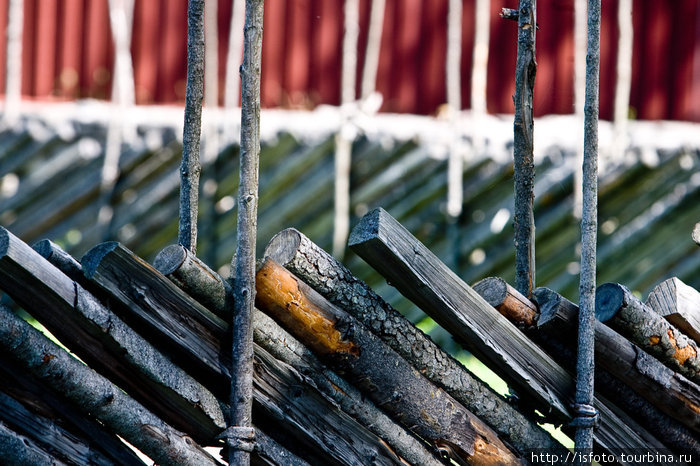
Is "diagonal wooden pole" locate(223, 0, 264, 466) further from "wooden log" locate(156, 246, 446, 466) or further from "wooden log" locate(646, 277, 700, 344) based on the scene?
"wooden log" locate(646, 277, 700, 344)

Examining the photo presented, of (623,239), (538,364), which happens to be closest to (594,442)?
(538,364)

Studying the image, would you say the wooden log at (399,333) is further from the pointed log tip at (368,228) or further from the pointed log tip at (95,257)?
the pointed log tip at (95,257)

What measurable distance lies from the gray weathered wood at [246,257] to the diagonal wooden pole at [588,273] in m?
0.98

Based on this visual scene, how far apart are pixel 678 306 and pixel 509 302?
62 centimetres

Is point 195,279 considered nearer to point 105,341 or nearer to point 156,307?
point 156,307

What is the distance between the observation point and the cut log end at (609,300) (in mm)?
2709

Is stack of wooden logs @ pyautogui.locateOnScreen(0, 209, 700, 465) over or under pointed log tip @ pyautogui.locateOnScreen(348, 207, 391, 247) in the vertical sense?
under

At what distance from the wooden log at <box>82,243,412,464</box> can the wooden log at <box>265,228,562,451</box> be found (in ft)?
0.79

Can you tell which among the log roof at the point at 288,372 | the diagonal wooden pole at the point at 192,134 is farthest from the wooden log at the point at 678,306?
the diagonal wooden pole at the point at 192,134

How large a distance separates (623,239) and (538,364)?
5.18m

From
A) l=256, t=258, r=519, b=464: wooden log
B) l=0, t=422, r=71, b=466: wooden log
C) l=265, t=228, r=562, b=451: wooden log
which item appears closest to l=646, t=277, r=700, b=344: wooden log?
l=265, t=228, r=562, b=451: wooden log

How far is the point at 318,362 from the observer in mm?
2451

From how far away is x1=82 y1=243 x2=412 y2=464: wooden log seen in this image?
2.24 meters

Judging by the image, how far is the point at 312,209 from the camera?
25.9 ft
